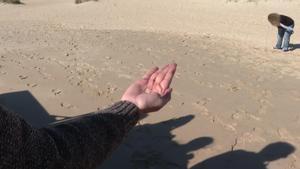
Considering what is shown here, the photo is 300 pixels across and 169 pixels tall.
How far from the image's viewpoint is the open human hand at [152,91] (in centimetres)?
→ 160

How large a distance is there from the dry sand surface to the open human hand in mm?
3669

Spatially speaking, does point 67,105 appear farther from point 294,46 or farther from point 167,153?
point 294,46

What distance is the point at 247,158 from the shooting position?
565 centimetres

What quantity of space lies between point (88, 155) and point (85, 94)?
6.08 m

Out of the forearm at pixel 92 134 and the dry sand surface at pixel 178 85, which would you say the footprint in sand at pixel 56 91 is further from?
the forearm at pixel 92 134

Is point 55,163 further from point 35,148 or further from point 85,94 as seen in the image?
point 85,94

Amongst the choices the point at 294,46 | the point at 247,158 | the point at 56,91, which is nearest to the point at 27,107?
the point at 56,91

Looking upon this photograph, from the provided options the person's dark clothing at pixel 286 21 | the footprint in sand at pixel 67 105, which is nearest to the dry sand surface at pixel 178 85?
the footprint in sand at pixel 67 105

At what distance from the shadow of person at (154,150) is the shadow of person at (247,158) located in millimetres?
238

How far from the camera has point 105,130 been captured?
1.41 meters

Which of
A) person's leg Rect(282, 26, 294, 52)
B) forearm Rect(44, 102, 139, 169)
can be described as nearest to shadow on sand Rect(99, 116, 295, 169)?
forearm Rect(44, 102, 139, 169)

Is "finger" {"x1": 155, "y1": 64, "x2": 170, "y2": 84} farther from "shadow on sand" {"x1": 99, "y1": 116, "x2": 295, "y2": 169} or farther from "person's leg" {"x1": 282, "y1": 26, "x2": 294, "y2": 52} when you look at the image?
"person's leg" {"x1": 282, "y1": 26, "x2": 294, "y2": 52}

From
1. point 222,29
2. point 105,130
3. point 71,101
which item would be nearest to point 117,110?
point 105,130

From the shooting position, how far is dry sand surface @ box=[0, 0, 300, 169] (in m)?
5.77
